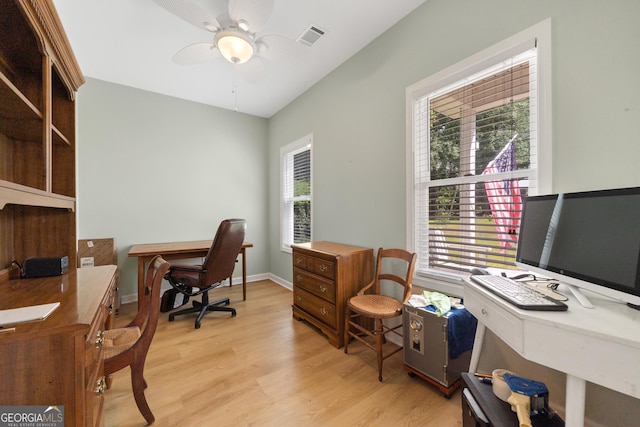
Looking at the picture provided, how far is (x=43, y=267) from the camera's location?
4.80 feet

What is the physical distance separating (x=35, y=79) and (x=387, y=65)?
2.51 metres

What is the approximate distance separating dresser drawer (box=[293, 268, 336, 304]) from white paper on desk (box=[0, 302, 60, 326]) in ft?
5.46

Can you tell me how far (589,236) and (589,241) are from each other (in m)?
0.02

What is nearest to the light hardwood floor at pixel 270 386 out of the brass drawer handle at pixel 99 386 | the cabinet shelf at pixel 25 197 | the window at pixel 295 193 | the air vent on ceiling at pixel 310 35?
the brass drawer handle at pixel 99 386

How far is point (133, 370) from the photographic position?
1283 mm

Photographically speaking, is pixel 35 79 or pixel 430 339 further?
pixel 430 339

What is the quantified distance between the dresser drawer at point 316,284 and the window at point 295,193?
0.92 m

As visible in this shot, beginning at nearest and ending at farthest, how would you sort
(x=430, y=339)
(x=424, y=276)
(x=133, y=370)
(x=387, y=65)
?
(x=133, y=370) → (x=430, y=339) → (x=424, y=276) → (x=387, y=65)

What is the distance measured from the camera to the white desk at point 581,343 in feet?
2.31

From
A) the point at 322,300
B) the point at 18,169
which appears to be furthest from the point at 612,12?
the point at 18,169

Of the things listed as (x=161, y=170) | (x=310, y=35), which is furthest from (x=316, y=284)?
(x=161, y=170)

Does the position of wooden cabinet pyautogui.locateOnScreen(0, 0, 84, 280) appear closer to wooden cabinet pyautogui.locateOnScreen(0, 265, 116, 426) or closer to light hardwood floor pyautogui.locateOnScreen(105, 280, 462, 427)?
wooden cabinet pyautogui.locateOnScreen(0, 265, 116, 426)

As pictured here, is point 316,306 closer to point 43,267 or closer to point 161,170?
point 43,267

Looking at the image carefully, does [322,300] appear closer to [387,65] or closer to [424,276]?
[424,276]
